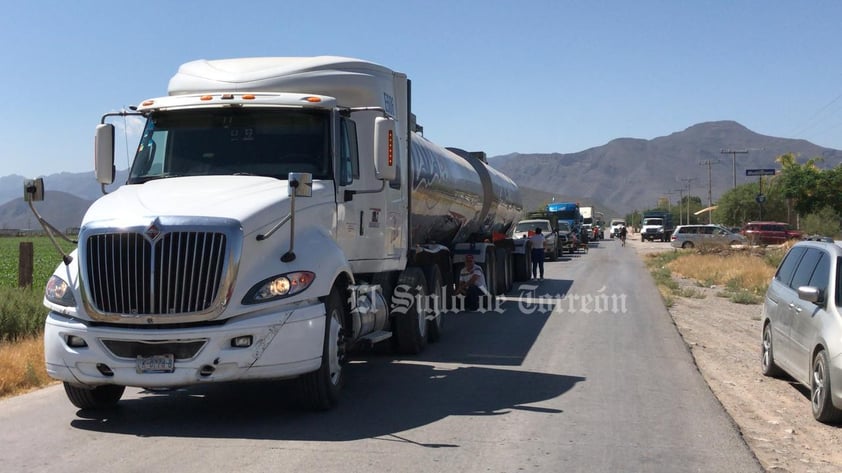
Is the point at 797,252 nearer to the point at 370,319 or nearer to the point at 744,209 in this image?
the point at 370,319

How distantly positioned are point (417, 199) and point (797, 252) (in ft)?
17.2

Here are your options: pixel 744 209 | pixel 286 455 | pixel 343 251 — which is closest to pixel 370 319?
pixel 343 251

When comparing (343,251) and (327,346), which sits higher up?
(343,251)

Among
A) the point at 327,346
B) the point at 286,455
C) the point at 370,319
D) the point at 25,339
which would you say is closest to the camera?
the point at 286,455

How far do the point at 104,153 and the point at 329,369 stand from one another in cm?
347

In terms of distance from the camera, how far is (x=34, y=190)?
25.2 feet

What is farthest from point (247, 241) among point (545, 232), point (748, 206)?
point (748, 206)

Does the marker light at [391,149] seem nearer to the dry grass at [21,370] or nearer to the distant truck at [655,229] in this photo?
the dry grass at [21,370]

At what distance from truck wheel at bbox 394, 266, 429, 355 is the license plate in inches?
A: 188

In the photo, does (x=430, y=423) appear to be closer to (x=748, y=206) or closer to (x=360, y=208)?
(x=360, y=208)

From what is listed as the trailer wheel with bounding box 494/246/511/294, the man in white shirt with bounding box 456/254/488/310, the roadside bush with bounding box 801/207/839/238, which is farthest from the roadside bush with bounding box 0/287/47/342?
the roadside bush with bounding box 801/207/839/238

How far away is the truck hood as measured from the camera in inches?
290

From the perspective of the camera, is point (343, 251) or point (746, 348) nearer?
point (343, 251)

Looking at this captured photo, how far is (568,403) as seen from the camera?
27.8ft
